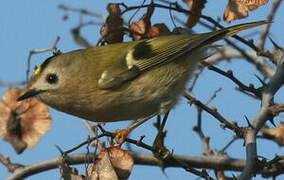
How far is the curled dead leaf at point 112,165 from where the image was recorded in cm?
241

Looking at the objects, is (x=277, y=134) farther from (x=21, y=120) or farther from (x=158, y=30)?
(x=21, y=120)

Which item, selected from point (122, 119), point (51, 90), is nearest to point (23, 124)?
point (51, 90)

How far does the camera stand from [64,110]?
3.49 m

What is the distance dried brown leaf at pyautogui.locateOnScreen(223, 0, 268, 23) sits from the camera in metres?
3.06

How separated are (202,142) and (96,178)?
4.34 feet

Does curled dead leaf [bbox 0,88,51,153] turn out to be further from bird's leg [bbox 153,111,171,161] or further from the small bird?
bird's leg [bbox 153,111,171,161]

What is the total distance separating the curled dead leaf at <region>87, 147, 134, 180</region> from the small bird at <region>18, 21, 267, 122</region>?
0.86m

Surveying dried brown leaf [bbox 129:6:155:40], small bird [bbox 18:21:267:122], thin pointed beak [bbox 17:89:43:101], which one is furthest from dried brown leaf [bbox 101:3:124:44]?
thin pointed beak [bbox 17:89:43:101]

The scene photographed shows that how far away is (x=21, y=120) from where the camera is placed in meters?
3.32

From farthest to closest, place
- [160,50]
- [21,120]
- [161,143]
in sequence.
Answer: [160,50]
[21,120]
[161,143]

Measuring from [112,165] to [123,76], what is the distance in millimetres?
1212

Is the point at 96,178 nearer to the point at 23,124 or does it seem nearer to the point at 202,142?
the point at 23,124

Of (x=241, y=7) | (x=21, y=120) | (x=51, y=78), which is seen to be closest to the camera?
(x=241, y=7)

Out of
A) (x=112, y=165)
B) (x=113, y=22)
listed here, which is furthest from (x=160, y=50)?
(x=112, y=165)
